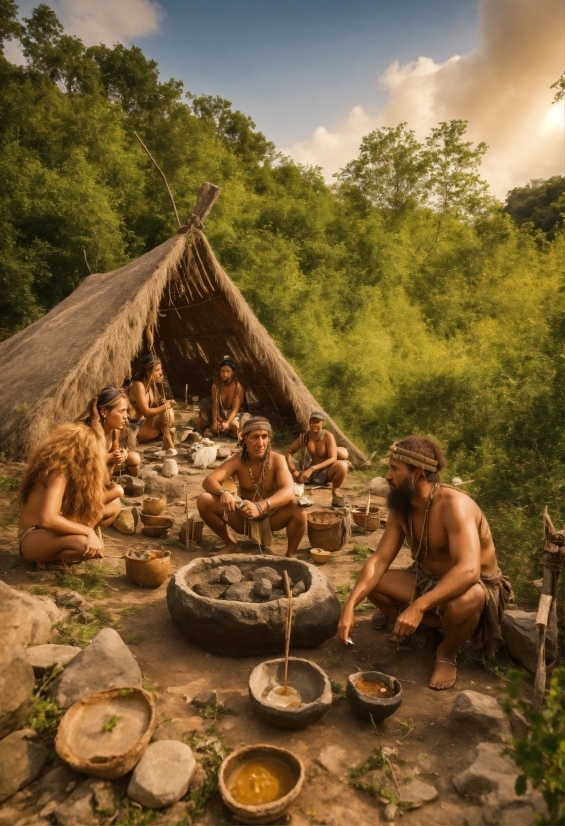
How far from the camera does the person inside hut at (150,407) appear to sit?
6.94 metres

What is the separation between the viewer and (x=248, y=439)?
4.05m

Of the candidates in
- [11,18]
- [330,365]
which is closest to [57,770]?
[330,365]

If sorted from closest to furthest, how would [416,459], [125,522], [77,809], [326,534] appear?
1. [77,809]
2. [416,459]
3. [326,534]
4. [125,522]

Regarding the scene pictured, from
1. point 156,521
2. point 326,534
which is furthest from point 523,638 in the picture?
point 156,521

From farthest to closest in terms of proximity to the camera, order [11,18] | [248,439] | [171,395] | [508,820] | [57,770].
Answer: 1. [11,18]
2. [171,395]
3. [248,439]
4. [57,770]
5. [508,820]

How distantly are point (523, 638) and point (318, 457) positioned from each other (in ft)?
11.8

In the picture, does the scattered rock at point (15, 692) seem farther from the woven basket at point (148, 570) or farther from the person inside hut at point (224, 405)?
the person inside hut at point (224, 405)

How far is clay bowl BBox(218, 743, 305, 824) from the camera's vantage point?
1.82m

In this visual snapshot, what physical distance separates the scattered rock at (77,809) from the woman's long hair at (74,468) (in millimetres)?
1908

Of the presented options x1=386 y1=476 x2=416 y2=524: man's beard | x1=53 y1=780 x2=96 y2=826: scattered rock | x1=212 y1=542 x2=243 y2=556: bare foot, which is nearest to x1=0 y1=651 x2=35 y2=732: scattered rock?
x1=53 y1=780 x2=96 y2=826: scattered rock

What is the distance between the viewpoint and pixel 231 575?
3.28 metres

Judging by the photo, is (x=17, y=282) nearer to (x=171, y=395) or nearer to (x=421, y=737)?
(x=171, y=395)

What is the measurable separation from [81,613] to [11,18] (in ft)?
75.7

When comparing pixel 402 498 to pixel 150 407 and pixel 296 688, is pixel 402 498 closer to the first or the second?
pixel 296 688
